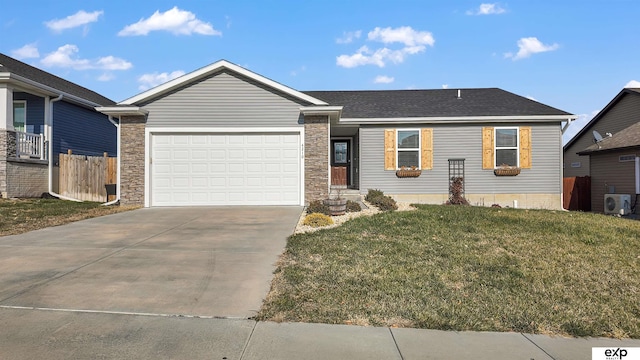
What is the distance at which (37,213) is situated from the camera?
10438 millimetres

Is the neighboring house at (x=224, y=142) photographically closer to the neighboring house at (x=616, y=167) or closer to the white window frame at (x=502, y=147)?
the white window frame at (x=502, y=147)

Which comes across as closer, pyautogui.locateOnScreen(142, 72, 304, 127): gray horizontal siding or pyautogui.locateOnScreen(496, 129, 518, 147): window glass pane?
pyautogui.locateOnScreen(142, 72, 304, 127): gray horizontal siding

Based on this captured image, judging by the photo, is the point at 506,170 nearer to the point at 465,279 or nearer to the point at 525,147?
the point at 525,147

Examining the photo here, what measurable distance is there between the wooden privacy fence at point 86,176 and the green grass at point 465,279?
11.2 metres

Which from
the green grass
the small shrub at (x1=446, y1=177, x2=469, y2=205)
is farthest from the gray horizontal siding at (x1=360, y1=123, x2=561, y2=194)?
the green grass

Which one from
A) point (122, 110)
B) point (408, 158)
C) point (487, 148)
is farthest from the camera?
point (408, 158)

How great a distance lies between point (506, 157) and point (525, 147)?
2.46 ft

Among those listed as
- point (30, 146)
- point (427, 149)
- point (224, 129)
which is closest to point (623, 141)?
point (427, 149)

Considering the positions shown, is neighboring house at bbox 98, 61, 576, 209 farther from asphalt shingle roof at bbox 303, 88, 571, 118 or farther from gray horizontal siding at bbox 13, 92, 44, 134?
gray horizontal siding at bbox 13, 92, 44, 134

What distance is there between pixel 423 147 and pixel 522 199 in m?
4.26

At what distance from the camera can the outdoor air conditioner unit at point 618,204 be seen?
14062mm

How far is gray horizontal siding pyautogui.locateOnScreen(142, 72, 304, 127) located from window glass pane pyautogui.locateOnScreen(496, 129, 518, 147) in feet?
25.8

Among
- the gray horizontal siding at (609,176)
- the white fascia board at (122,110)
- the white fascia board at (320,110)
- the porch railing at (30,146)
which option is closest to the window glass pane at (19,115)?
the porch railing at (30,146)

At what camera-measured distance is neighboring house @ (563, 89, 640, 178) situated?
59.6 ft
